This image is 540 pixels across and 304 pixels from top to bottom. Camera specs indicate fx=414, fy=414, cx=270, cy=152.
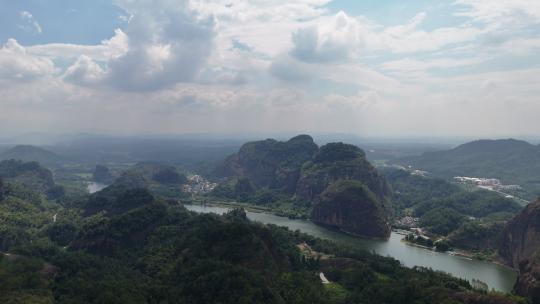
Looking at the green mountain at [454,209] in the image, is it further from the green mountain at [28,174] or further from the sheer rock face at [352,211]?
the green mountain at [28,174]

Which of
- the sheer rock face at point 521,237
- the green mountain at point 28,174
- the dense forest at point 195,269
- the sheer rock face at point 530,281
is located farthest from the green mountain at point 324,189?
the green mountain at point 28,174

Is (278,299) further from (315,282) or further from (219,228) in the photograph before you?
(219,228)

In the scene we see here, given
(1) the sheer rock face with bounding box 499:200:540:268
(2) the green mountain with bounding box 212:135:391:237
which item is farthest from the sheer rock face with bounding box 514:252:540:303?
Answer: (2) the green mountain with bounding box 212:135:391:237

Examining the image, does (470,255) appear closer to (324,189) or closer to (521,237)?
(521,237)

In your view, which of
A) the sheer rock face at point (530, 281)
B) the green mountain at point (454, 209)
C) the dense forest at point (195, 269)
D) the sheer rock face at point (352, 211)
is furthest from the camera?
the sheer rock face at point (352, 211)

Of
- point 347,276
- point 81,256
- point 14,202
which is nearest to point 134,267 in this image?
point 81,256

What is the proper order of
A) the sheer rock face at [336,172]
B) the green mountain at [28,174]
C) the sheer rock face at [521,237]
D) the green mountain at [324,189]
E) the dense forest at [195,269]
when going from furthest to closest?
the green mountain at [28,174] < the sheer rock face at [336,172] < the green mountain at [324,189] < the sheer rock face at [521,237] < the dense forest at [195,269]

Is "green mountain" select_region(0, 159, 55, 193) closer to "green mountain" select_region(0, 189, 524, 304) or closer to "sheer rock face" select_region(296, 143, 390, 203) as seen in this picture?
"green mountain" select_region(0, 189, 524, 304)

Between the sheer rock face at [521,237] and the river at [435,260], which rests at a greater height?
the sheer rock face at [521,237]
